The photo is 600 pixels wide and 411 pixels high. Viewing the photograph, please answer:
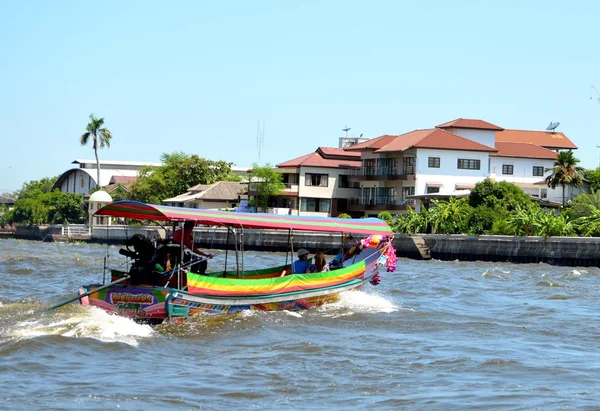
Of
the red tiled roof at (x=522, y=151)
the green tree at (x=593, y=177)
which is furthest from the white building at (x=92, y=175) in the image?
the green tree at (x=593, y=177)

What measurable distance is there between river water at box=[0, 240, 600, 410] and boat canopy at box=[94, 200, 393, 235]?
159 cm

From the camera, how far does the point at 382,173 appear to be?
67500 millimetres

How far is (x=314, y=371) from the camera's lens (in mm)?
13562

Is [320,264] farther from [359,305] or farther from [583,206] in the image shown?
[583,206]

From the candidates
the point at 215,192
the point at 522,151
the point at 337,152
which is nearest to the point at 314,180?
the point at 337,152

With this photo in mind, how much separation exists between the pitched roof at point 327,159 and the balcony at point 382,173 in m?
1.34

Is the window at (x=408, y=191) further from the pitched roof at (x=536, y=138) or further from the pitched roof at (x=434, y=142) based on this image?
the pitched roof at (x=536, y=138)

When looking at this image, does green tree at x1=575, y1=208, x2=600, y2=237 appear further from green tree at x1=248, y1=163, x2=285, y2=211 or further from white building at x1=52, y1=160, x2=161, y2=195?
white building at x1=52, y1=160, x2=161, y2=195

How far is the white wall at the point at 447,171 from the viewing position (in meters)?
64.3

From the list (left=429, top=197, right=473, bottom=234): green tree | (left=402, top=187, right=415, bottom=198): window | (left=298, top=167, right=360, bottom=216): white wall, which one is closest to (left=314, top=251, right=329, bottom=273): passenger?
(left=429, top=197, right=473, bottom=234): green tree

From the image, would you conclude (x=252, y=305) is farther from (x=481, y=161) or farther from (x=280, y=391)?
(x=481, y=161)

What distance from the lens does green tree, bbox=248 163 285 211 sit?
69625 mm

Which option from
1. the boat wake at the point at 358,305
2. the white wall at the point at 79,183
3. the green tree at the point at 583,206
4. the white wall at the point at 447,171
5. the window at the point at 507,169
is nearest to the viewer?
the boat wake at the point at 358,305

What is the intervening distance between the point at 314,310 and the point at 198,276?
3.92 metres
